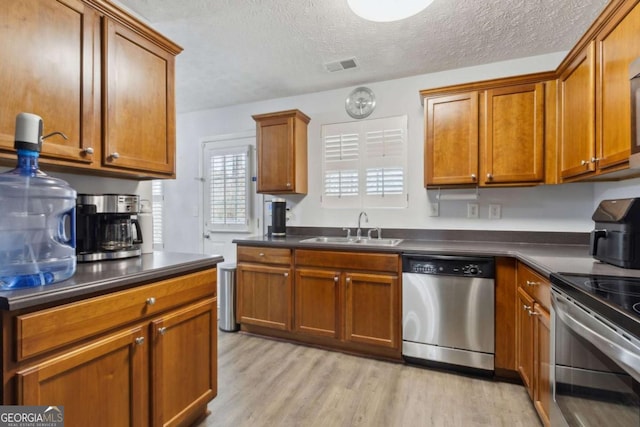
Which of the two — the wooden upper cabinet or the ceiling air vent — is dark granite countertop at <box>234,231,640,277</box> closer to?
the wooden upper cabinet

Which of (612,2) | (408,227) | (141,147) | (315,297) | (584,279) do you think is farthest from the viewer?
(408,227)

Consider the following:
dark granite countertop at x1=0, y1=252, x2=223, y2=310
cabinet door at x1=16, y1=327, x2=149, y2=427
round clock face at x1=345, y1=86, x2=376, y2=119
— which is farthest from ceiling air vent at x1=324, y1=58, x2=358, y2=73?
cabinet door at x1=16, y1=327, x2=149, y2=427

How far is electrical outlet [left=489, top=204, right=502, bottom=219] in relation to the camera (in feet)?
8.82

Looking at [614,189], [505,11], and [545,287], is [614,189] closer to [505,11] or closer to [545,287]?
[545,287]

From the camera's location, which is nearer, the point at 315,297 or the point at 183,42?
the point at 183,42

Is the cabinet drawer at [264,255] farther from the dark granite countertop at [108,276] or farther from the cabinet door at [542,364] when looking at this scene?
the cabinet door at [542,364]

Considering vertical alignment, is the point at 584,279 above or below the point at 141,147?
below

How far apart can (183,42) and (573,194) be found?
342cm

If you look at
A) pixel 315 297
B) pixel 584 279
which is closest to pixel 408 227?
pixel 315 297

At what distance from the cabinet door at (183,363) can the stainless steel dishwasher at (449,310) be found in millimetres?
1440

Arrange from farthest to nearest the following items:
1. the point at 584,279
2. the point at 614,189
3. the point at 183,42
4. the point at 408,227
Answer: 1. the point at 408,227
2. the point at 183,42
3. the point at 614,189
4. the point at 584,279

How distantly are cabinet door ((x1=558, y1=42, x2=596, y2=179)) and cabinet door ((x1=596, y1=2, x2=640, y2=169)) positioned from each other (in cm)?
8

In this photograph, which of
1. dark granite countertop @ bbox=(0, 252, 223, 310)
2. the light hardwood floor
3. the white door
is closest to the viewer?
dark granite countertop @ bbox=(0, 252, 223, 310)

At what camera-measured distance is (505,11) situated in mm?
1989
